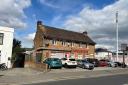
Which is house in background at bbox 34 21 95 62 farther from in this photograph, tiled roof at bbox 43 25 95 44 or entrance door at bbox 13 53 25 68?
entrance door at bbox 13 53 25 68

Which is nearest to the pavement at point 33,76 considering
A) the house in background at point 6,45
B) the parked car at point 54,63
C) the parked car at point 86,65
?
the parked car at point 54,63

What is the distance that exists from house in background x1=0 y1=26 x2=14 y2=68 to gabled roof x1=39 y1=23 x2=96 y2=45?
18495mm

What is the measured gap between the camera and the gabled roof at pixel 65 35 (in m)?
61.3

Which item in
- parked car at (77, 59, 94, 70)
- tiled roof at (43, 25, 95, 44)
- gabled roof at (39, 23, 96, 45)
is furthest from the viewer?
tiled roof at (43, 25, 95, 44)

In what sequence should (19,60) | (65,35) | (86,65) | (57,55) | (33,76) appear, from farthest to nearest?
1. (65,35)
2. (57,55)
3. (86,65)
4. (19,60)
5. (33,76)

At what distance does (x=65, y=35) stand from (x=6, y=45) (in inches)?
1044

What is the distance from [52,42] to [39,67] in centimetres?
2143

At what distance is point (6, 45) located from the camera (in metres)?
40.6

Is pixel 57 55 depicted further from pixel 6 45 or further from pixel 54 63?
pixel 6 45

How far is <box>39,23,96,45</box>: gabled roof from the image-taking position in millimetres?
61312

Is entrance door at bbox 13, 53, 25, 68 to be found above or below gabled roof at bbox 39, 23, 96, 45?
below

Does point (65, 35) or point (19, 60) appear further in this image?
point (65, 35)

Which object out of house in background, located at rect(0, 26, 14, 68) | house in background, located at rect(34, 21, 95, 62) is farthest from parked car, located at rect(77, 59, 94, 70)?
house in background, located at rect(0, 26, 14, 68)

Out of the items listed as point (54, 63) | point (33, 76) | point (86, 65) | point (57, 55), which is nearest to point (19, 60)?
point (54, 63)
